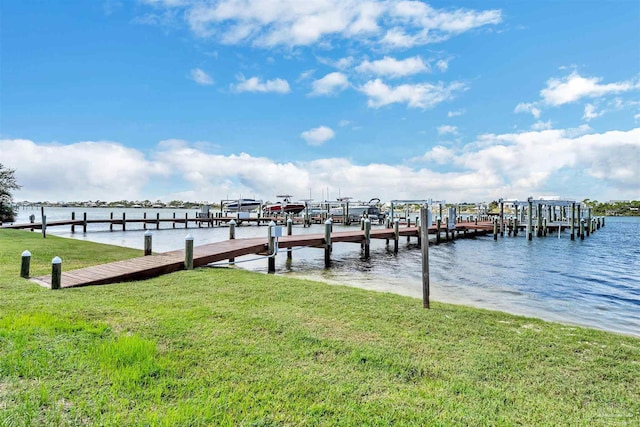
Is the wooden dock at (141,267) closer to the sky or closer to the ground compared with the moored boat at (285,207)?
closer to the ground

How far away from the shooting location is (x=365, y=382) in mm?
3430

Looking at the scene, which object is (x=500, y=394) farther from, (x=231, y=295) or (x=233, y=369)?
(x=231, y=295)

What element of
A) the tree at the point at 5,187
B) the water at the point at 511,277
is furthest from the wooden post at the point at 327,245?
the tree at the point at 5,187

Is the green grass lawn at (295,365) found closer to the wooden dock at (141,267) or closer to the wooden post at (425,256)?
the wooden post at (425,256)

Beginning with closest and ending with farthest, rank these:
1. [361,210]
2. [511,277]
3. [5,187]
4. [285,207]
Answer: [511,277] → [5,187] → [361,210] → [285,207]

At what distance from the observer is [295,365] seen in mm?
3736

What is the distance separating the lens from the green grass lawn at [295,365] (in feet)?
9.38

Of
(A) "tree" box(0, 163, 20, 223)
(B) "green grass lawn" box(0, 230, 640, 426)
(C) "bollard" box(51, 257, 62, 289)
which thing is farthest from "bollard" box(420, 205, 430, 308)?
(A) "tree" box(0, 163, 20, 223)

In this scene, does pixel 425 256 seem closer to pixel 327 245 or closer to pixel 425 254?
pixel 425 254

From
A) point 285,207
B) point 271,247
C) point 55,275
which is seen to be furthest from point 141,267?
point 285,207

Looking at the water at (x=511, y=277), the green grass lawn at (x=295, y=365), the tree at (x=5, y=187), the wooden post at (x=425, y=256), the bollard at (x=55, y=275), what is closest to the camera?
the green grass lawn at (x=295, y=365)

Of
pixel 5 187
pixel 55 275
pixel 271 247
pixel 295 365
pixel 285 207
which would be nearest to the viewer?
pixel 295 365

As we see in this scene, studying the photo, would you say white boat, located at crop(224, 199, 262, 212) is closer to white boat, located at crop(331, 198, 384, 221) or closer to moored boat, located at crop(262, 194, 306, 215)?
moored boat, located at crop(262, 194, 306, 215)

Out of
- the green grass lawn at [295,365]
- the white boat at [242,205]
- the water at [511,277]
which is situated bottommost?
the water at [511,277]
